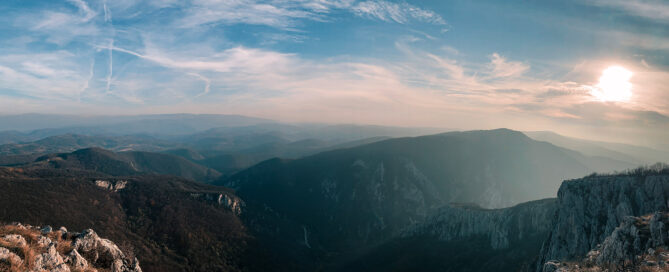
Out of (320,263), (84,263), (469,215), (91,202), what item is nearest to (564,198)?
(469,215)

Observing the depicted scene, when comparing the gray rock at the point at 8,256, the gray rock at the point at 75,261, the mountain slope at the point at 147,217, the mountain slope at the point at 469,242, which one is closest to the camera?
the gray rock at the point at 8,256

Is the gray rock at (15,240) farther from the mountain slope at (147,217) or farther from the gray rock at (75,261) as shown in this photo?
the mountain slope at (147,217)

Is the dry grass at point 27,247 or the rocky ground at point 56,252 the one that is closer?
the dry grass at point 27,247

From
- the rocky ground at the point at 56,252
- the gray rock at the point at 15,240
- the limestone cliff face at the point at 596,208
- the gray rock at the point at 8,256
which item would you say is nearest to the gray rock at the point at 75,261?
the rocky ground at the point at 56,252

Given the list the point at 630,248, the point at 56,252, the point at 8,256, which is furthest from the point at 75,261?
the point at 630,248

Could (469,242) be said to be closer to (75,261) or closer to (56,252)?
(75,261)

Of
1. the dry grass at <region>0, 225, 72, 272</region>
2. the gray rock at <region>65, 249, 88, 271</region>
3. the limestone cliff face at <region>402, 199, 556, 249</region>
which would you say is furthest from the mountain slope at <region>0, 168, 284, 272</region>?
the gray rock at <region>65, 249, 88, 271</region>
